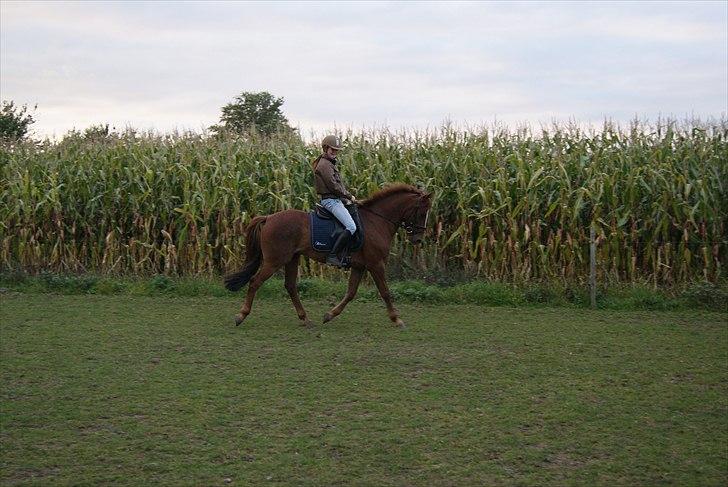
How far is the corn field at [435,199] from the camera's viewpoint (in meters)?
13.2

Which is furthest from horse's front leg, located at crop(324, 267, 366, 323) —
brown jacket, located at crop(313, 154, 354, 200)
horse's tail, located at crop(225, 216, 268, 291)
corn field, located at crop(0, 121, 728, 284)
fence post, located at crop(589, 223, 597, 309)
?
fence post, located at crop(589, 223, 597, 309)

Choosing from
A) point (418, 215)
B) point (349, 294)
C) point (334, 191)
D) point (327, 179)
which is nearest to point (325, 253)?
point (349, 294)

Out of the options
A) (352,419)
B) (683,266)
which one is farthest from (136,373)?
(683,266)

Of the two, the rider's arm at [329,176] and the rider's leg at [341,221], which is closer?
the rider's arm at [329,176]

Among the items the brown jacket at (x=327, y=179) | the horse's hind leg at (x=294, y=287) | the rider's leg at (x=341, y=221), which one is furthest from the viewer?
the horse's hind leg at (x=294, y=287)

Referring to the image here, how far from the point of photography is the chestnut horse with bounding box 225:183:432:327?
430 inches

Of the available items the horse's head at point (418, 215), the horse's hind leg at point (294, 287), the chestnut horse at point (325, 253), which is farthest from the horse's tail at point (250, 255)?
the horse's head at point (418, 215)

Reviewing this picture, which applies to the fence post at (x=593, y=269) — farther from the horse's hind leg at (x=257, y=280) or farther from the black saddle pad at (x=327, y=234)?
the horse's hind leg at (x=257, y=280)

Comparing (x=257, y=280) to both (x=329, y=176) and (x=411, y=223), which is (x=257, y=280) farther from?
(x=411, y=223)

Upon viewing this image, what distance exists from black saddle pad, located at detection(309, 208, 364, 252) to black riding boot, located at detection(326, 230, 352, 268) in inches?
3.3

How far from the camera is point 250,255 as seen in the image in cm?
1130

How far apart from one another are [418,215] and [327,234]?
1.31 meters

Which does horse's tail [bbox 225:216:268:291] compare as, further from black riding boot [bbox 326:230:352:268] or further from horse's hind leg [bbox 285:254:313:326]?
black riding boot [bbox 326:230:352:268]

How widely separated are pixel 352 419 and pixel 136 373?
273 cm
